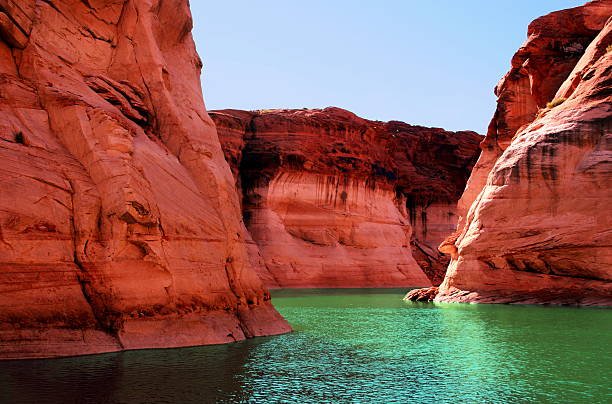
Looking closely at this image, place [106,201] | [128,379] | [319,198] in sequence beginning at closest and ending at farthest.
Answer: [128,379]
[106,201]
[319,198]

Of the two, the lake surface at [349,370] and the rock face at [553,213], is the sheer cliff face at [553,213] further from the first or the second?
the lake surface at [349,370]

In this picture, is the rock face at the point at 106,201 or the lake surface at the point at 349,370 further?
the rock face at the point at 106,201

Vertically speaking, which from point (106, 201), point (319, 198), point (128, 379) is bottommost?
point (128, 379)

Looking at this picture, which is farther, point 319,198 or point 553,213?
point 319,198

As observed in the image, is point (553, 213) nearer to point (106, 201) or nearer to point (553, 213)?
point (553, 213)

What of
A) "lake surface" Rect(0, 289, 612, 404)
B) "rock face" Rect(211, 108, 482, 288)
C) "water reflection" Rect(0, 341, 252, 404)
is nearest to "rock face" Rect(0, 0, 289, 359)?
"water reflection" Rect(0, 341, 252, 404)

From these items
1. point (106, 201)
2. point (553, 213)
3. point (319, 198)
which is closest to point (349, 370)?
point (106, 201)

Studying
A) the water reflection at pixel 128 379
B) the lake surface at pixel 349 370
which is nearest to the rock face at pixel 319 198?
the lake surface at pixel 349 370

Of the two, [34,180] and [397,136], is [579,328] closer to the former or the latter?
[34,180]

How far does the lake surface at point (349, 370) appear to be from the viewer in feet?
33.6

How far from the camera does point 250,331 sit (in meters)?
16.7

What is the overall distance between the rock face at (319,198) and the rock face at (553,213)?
18299 mm

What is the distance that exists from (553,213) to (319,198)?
87.4ft

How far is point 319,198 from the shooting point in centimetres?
5384
